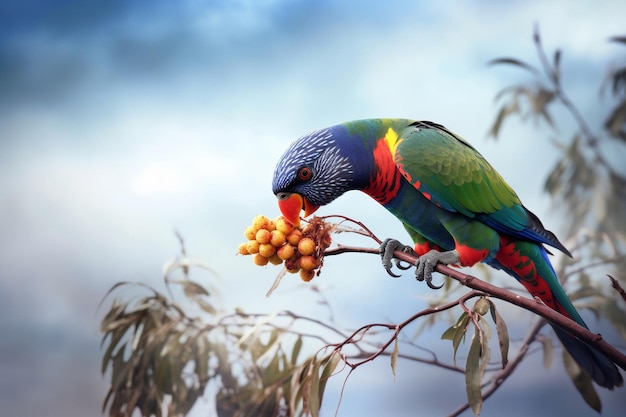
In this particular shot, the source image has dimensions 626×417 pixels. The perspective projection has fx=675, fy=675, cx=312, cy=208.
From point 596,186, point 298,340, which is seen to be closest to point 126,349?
point 298,340

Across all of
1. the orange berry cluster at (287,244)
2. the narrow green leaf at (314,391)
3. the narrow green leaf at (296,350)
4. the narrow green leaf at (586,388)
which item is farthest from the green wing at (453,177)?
the narrow green leaf at (296,350)

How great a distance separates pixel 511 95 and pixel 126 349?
1641mm

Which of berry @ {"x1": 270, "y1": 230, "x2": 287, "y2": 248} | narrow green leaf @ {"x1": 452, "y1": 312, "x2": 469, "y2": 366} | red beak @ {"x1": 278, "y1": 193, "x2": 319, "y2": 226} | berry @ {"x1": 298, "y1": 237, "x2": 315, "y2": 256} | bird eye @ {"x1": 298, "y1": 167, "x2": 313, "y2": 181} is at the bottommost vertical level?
narrow green leaf @ {"x1": 452, "y1": 312, "x2": 469, "y2": 366}

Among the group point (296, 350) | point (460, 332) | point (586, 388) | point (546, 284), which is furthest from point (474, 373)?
point (296, 350)

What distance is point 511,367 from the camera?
178 cm

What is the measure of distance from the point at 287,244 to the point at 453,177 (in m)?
0.36

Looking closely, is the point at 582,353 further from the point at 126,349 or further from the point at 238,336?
the point at 126,349

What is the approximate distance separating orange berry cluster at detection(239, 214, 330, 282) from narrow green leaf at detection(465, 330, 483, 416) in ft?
1.17

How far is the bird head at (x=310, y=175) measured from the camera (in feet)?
4.32

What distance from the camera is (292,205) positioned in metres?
1.32

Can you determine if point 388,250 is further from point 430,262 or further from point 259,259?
point 259,259

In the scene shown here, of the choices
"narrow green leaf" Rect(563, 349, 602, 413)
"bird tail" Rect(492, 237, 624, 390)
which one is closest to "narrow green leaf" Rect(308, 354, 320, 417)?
"bird tail" Rect(492, 237, 624, 390)

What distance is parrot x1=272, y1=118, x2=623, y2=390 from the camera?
1.32 meters

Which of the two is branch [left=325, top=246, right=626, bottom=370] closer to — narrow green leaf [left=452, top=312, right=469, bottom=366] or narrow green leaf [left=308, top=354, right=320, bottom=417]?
narrow green leaf [left=452, top=312, right=469, bottom=366]
